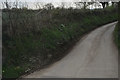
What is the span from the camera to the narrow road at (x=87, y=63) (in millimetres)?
→ 11391

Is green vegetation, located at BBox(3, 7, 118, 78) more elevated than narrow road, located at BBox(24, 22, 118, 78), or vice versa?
green vegetation, located at BBox(3, 7, 118, 78)

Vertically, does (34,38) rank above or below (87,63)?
above

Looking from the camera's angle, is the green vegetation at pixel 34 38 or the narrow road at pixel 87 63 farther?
the green vegetation at pixel 34 38

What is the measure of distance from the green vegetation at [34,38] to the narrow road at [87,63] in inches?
31.4

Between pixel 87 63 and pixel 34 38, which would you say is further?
pixel 34 38

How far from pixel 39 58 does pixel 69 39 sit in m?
4.99

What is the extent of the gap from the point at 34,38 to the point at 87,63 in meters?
4.54

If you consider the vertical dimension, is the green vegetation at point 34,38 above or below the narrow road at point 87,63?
above

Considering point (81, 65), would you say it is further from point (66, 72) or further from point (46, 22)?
point (46, 22)

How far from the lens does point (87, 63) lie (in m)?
13.1

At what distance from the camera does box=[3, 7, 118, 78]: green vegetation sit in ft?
42.4

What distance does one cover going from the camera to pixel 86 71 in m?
11.8

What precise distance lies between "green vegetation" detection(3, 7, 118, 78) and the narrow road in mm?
797

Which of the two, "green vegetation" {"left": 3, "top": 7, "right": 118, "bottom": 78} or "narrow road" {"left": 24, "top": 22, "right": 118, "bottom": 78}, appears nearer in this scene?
"narrow road" {"left": 24, "top": 22, "right": 118, "bottom": 78}
